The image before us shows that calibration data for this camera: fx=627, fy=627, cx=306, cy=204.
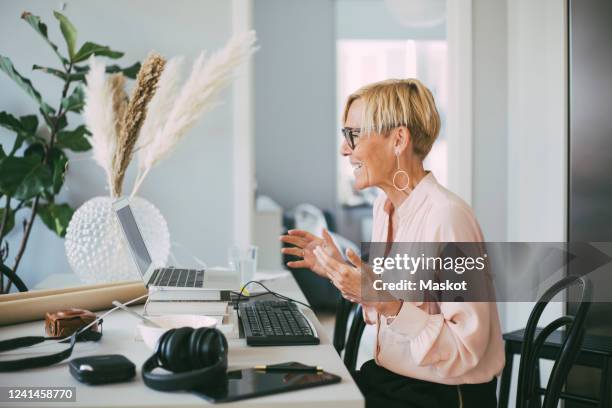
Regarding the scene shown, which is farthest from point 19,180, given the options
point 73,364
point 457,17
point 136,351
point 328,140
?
point 328,140

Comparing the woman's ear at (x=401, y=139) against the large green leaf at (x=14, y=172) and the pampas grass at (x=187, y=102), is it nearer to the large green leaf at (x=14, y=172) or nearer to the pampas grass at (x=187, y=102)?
the pampas grass at (x=187, y=102)

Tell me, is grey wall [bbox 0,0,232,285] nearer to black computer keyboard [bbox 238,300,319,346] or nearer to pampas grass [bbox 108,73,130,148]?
pampas grass [bbox 108,73,130,148]

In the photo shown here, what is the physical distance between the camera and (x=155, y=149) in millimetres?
2367

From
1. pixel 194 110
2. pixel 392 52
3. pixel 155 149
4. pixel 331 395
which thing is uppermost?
pixel 392 52

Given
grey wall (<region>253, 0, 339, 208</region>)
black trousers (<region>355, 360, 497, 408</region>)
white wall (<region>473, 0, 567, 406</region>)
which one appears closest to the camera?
black trousers (<region>355, 360, 497, 408</region>)

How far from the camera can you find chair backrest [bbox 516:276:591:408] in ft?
4.86

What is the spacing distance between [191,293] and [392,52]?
221 inches

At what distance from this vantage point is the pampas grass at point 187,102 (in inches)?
93.3

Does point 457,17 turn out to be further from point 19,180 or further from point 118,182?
point 19,180

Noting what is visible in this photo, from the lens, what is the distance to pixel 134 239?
1.82m

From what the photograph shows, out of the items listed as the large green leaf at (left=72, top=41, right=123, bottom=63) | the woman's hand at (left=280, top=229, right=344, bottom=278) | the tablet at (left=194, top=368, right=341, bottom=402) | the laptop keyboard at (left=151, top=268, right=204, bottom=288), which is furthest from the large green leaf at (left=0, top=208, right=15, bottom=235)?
the tablet at (left=194, top=368, right=341, bottom=402)

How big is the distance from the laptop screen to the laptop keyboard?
45mm

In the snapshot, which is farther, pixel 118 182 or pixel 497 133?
pixel 497 133

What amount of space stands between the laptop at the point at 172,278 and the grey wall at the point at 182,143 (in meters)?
0.80
